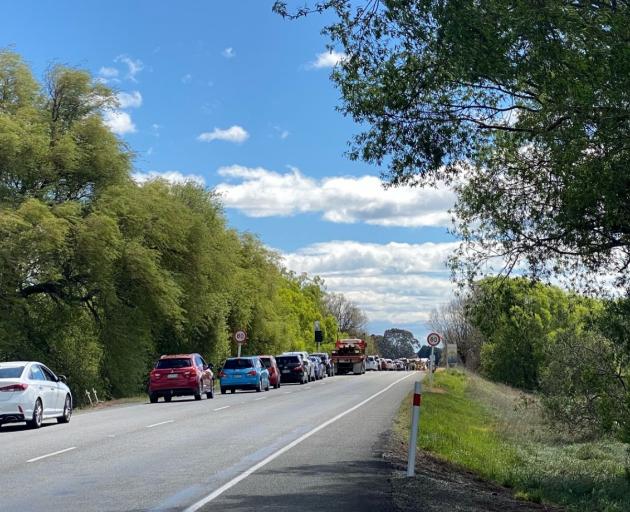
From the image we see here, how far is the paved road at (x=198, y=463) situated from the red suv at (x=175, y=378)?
26.1 ft

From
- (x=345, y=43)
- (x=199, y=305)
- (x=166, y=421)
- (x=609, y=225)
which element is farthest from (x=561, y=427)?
(x=199, y=305)

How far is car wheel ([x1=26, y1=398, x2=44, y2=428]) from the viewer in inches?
790

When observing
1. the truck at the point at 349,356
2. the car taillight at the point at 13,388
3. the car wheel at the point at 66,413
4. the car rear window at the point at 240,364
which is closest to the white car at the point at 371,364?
the truck at the point at 349,356

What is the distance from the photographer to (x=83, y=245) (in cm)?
3203

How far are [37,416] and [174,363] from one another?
11824mm

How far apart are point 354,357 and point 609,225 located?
201 ft

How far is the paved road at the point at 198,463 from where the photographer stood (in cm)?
995

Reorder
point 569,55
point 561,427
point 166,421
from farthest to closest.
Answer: point 561,427
point 166,421
point 569,55

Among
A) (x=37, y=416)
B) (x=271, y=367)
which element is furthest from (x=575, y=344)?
(x=271, y=367)

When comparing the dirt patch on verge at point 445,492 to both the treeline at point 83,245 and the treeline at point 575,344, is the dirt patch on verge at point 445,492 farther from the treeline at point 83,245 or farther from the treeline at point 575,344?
the treeline at point 83,245

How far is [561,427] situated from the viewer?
2500cm

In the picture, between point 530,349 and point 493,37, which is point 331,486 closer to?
point 493,37

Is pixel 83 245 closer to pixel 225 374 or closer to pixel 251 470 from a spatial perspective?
pixel 225 374

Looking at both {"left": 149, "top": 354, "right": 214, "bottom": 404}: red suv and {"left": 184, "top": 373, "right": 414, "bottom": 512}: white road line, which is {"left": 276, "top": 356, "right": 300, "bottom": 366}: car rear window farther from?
{"left": 184, "top": 373, "right": 414, "bottom": 512}: white road line
